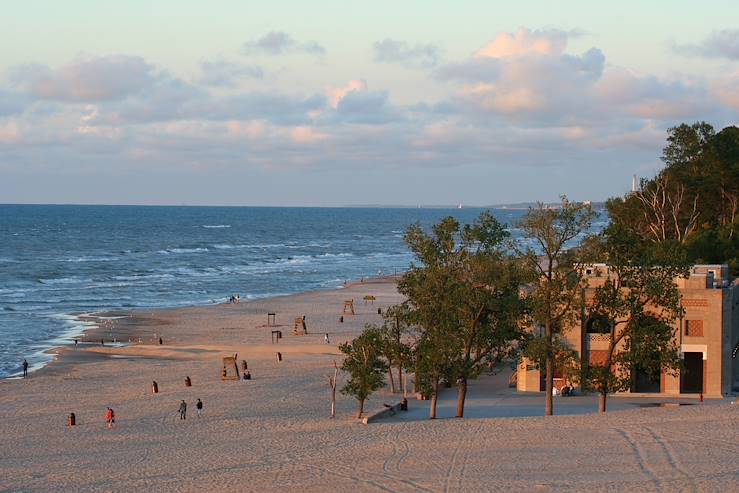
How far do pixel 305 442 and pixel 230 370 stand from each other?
2037 cm

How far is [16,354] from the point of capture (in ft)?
208

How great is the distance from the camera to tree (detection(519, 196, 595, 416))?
4216cm

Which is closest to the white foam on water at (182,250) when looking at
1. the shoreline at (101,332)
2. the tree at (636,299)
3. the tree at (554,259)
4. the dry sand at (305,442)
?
the shoreline at (101,332)

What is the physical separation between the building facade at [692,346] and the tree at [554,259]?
5434 mm

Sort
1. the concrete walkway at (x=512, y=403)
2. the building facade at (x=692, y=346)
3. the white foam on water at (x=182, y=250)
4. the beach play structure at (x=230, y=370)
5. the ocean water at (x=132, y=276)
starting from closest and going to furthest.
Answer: the concrete walkway at (x=512, y=403)
the building facade at (x=692, y=346)
the beach play structure at (x=230, y=370)
the ocean water at (x=132, y=276)
the white foam on water at (x=182, y=250)

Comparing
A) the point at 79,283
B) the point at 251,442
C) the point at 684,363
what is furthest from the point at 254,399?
the point at 79,283

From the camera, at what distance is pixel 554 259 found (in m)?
42.9

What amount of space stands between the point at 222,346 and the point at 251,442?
3035 cm

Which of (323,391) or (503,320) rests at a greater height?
(503,320)

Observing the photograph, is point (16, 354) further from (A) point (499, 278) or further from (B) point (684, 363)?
(B) point (684, 363)

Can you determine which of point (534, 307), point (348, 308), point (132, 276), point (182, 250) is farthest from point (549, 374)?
point (182, 250)

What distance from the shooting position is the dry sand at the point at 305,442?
3192cm

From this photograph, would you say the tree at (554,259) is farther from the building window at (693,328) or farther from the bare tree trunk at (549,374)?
the building window at (693,328)

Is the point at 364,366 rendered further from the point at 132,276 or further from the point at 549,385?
the point at 132,276
